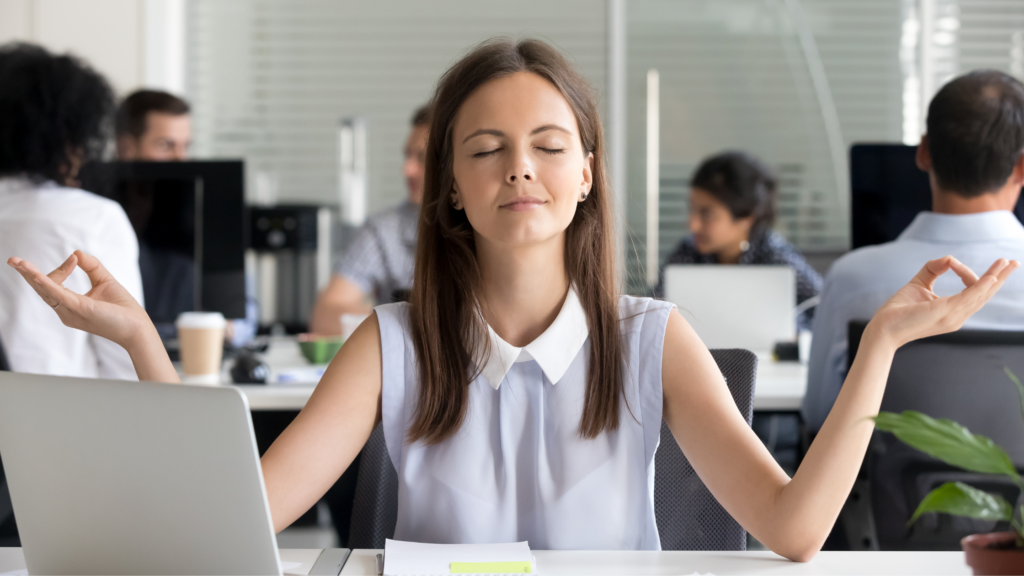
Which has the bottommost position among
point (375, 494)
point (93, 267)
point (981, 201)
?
point (375, 494)

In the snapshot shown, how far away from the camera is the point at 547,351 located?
1132 mm

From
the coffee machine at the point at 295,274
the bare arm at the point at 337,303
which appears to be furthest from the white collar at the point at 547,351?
the coffee machine at the point at 295,274

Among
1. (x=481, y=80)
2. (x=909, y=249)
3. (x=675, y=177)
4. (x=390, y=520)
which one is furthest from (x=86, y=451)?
(x=675, y=177)

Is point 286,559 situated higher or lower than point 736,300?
lower

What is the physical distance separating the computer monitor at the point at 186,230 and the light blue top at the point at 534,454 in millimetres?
1135

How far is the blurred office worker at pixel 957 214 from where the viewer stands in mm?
1598

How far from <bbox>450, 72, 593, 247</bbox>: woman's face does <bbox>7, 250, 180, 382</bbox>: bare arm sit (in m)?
0.42

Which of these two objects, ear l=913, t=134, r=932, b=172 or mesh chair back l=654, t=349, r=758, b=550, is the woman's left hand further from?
ear l=913, t=134, r=932, b=172

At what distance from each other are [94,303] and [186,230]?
3.82 ft

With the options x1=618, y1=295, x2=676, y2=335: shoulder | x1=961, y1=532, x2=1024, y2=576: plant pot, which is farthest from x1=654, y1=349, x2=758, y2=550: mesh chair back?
x1=961, y1=532, x2=1024, y2=576: plant pot

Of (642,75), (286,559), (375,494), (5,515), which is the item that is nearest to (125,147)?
(5,515)

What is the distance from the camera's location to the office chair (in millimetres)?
1319

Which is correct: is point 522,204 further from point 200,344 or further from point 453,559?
point 200,344

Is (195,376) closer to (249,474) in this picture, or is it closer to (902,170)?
(249,474)
